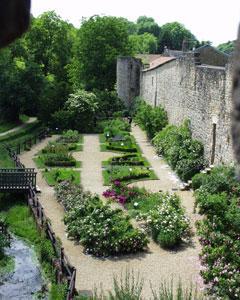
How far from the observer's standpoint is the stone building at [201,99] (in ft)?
63.5

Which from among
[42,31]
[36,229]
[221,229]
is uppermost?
[42,31]

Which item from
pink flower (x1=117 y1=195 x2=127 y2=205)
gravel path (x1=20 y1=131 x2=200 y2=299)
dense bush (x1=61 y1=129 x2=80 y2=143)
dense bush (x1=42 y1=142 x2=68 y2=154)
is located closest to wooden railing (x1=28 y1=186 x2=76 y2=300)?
gravel path (x1=20 y1=131 x2=200 y2=299)

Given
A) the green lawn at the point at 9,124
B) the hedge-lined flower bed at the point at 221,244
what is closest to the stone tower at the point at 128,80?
the green lawn at the point at 9,124

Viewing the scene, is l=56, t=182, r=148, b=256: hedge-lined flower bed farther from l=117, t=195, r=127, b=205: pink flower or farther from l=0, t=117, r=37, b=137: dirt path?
l=0, t=117, r=37, b=137: dirt path

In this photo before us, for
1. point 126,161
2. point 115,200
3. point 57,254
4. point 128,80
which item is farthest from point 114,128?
point 57,254

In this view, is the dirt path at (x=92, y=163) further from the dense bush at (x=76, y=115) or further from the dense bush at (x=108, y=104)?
the dense bush at (x=108, y=104)

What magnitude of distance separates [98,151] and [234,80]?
2815 cm

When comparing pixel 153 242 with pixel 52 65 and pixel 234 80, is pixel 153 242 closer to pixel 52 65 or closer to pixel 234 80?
pixel 234 80

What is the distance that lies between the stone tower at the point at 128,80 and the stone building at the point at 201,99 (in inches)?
427

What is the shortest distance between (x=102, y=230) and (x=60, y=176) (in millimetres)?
7954

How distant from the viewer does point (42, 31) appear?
55188 millimetres

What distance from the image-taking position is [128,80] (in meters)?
45.8

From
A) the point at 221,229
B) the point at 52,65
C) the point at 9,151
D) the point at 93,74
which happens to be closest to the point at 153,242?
the point at 221,229

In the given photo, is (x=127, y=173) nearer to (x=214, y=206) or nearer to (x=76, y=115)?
(x=214, y=206)
